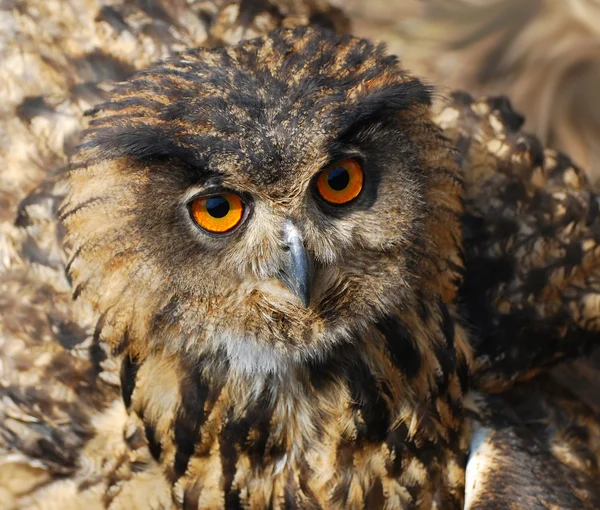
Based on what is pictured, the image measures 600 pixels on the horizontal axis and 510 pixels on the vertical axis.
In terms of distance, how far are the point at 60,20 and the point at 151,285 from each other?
1.09 m

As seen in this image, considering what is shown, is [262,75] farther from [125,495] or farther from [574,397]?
[574,397]

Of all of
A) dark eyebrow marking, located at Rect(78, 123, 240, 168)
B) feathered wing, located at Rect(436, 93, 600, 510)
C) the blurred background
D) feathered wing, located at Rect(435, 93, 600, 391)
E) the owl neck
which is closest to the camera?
dark eyebrow marking, located at Rect(78, 123, 240, 168)

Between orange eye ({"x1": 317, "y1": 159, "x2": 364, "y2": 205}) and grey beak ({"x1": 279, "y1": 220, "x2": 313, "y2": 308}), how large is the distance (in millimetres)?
93

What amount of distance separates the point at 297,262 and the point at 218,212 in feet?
0.57

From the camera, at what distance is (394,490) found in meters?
1.97

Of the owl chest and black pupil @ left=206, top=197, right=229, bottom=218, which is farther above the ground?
black pupil @ left=206, top=197, right=229, bottom=218

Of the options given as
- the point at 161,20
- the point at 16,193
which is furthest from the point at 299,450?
the point at 161,20

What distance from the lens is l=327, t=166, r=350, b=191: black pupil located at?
1665 millimetres

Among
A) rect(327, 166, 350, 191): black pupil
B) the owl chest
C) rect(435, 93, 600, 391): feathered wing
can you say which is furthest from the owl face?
rect(435, 93, 600, 391): feathered wing

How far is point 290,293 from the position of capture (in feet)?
5.67

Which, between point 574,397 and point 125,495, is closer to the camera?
point 125,495

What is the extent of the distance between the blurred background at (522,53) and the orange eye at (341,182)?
2.12m

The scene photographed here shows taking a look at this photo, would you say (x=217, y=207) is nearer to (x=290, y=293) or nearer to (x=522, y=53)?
(x=290, y=293)

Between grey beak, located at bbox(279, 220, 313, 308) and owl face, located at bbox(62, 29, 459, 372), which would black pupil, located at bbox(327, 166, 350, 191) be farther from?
grey beak, located at bbox(279, 220, 313, 308)
